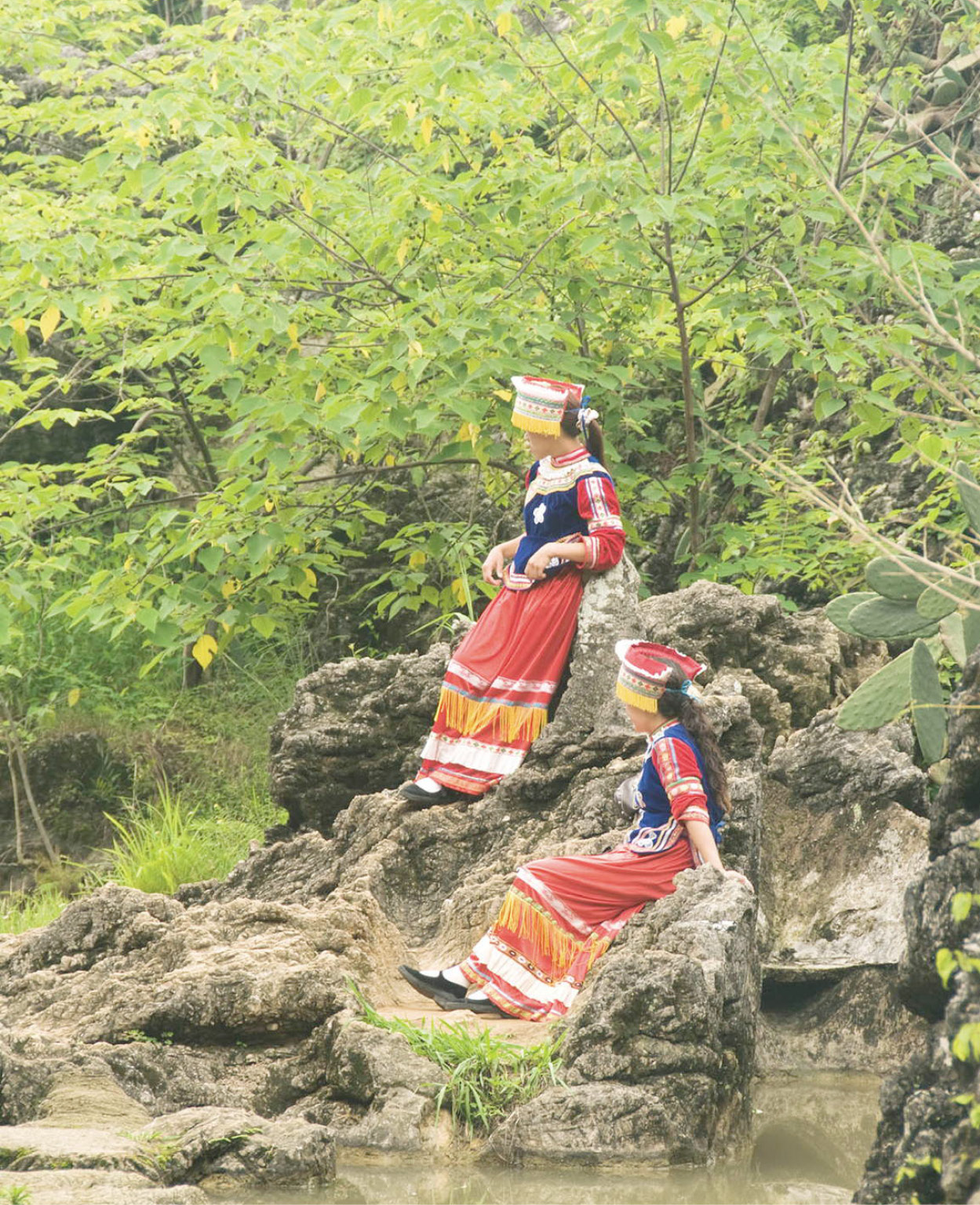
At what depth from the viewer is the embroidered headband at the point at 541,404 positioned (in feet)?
18.7

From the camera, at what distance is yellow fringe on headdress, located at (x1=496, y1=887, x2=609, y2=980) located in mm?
4531

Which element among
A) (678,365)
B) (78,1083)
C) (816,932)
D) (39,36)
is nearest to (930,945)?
(78,1083)

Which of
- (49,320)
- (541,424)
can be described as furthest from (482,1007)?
(49,320)

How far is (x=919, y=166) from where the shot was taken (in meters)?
7.42

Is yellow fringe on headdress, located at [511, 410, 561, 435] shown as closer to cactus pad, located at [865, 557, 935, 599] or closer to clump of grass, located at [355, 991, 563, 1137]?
cactus pad, located at [865, 557, 935, 599]

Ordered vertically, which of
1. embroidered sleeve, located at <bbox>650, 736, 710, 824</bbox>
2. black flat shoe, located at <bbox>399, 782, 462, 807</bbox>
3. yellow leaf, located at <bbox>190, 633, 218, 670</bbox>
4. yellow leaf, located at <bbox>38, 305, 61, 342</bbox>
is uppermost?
yellow leaf, located at <bbox>38, 305, 61, 342</bbox>

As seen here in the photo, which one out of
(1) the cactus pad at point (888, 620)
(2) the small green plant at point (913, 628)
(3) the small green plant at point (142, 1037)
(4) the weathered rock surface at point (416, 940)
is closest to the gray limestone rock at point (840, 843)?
(4) the weathered rock surface at point (416, 940)

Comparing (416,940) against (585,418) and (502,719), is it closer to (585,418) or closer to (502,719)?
(502,719)

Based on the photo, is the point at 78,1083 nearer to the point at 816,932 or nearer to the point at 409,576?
the point at 816,932

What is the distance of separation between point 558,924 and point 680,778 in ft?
1.99

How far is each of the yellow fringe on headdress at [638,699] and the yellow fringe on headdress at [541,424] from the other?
1.32 m

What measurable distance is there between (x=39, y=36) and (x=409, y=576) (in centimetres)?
462

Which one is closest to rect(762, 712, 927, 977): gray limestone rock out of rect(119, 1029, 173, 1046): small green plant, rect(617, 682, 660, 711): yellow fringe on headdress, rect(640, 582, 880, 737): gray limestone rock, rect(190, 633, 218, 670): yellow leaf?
rect(640, 582, 880, 737): gray limestone rock

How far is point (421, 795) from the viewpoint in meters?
5.73
